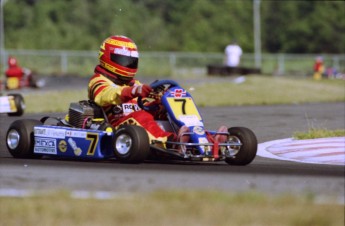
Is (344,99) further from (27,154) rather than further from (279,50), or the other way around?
(279,50)

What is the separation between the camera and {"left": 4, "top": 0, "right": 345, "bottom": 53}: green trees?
2190 inches

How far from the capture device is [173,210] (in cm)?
549

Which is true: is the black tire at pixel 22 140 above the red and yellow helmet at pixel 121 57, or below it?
below

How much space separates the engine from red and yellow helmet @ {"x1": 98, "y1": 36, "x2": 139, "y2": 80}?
1.28ft

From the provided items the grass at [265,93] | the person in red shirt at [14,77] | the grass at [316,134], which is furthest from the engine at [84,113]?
the person in red shirt at [14,77]

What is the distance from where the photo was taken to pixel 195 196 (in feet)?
19.3

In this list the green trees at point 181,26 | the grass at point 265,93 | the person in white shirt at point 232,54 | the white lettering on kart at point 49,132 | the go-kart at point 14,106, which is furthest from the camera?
the green trees at point 181,26

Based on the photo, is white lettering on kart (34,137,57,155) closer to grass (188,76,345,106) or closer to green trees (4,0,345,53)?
grass (188,76,345,106)

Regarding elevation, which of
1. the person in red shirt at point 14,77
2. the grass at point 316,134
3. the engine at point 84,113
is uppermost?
the person in red shirt at point 14,77

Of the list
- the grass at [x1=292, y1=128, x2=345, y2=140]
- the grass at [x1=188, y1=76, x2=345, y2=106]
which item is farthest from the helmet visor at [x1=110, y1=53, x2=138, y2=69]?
the grass at [x1=188, y1=76, x2=345, y2=106]

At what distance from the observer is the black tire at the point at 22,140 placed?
9172mm

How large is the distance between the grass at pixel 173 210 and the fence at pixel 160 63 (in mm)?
32195

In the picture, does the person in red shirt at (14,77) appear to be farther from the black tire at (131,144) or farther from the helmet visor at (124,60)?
the black tire at (131,144)

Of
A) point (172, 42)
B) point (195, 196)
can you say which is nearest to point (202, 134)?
point (195, 196)
